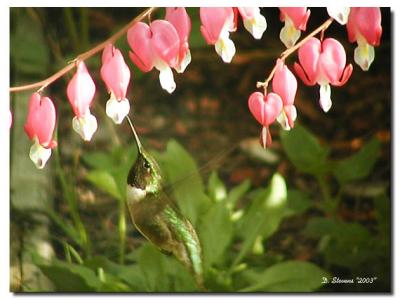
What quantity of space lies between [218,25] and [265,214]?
1.60 feet

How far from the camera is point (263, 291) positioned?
3027mm

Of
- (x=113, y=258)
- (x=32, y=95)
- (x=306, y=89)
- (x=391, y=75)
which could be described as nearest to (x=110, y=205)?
(x=113, y=258)

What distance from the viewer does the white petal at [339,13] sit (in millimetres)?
2973


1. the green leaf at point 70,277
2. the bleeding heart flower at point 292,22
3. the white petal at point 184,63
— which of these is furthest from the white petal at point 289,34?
the green leaf at point 70,277

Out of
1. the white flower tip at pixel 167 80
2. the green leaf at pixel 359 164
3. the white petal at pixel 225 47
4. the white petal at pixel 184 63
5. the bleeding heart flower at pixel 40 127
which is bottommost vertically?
the green leaf at pixel 359 164

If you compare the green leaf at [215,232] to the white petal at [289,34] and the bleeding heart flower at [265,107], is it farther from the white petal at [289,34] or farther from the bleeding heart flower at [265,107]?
the white petal at [289,34]

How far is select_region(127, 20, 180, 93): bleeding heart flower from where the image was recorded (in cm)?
296

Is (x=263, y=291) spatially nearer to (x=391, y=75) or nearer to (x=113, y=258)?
(x=113, y=258)

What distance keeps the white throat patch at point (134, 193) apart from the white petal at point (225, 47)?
390mm

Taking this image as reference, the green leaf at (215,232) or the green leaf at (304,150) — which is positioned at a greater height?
the green leaf at (304,150)

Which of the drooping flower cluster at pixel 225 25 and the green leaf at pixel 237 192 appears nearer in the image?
the drooping flower cluster at pixel 225 25

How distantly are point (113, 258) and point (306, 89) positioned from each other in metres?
0.64

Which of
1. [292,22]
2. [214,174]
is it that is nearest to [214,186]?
[214,174]

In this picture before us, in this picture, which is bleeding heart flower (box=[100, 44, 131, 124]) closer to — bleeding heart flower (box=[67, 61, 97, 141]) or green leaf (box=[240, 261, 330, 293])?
bleeding heart flower (box=[67, 61, 97, 141])
